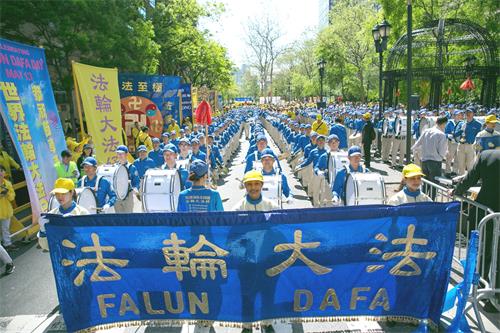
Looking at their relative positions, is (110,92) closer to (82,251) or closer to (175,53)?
(82,251)

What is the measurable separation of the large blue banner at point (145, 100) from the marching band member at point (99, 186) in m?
12.5

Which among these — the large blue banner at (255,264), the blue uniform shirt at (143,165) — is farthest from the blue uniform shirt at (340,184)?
the blue uniform shirt at (143,165)

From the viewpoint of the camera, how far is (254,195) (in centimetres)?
562

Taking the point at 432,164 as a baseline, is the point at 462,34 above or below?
above

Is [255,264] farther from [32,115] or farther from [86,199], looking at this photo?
[32,115]

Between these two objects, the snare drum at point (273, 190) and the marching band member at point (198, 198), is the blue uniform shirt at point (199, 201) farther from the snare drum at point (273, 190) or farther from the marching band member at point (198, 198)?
the snare drum at point (273, 190)

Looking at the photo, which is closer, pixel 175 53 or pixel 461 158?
pixel 461 158

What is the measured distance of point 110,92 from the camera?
1344 cm

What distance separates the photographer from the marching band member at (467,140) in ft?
46.3

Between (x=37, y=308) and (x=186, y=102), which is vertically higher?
(x=186, y=102)

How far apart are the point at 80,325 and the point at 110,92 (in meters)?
9.71

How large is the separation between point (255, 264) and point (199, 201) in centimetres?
142

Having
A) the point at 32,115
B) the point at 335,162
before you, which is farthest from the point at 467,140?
the point at 32,115

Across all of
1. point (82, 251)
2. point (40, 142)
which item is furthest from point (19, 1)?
point (82, 251)
